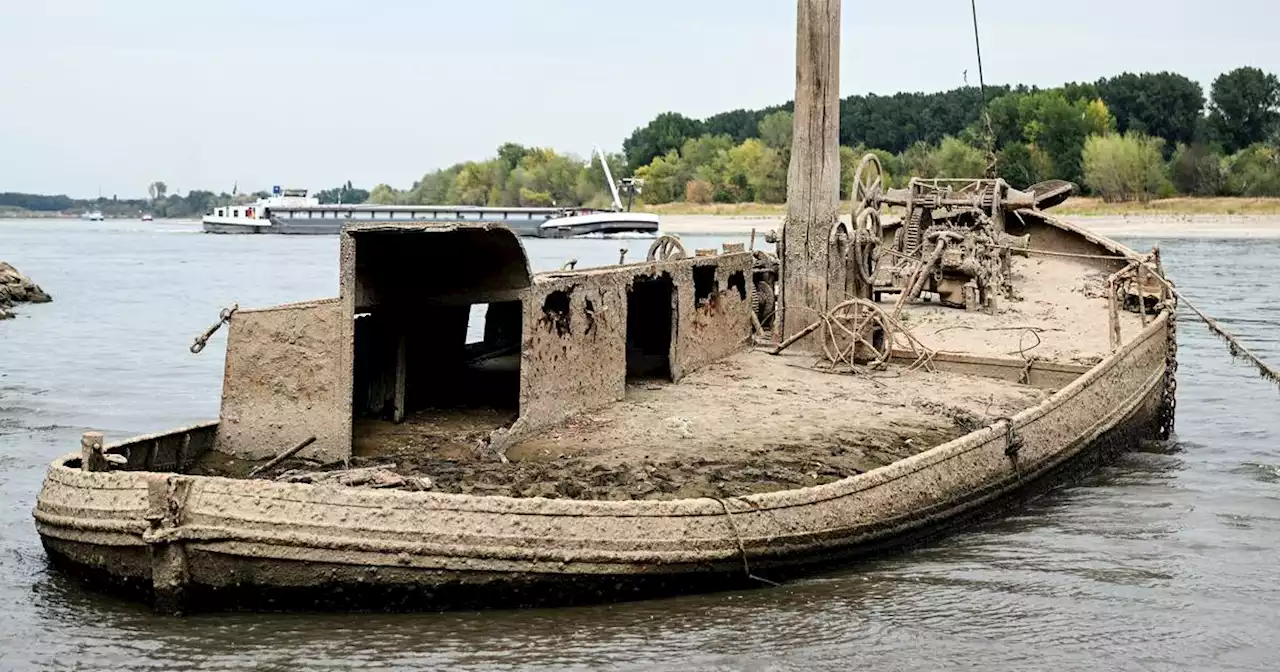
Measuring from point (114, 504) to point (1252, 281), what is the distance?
1468 inches

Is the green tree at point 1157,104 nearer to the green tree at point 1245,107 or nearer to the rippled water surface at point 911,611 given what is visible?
the green tree at point 1245,107

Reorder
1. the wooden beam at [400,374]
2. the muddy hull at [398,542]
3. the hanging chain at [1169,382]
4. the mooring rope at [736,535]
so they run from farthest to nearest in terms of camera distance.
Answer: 1. the hanging chain at [1169,382]
2. the wooden beam at [400,374]
3. the mooring rope at [736,535]
4. the muddy hull at [398,542]

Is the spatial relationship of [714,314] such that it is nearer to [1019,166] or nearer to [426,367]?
[426,367]

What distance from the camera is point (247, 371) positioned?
396 inches

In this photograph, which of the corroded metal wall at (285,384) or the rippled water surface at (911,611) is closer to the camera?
the rippled water surface at (911,611)

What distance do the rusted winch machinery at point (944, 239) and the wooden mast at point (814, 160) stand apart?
2.01 feet

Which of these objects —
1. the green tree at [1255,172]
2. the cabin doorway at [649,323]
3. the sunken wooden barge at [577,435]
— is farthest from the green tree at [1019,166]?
the sunken wooden barge at [577,435]

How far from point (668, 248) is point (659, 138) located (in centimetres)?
11721

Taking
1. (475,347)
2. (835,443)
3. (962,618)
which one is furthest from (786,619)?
(475,347)

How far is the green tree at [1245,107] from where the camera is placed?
299 ft

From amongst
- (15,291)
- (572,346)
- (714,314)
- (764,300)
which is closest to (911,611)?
(572,346)

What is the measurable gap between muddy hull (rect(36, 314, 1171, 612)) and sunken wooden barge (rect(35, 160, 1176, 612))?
1 centimetres

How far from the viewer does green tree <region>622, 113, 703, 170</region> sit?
130m

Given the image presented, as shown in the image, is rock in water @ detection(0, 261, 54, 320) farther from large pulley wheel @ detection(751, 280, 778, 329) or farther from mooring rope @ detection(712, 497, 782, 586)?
mooring rope @ detection(712, 497, 782, 586)
